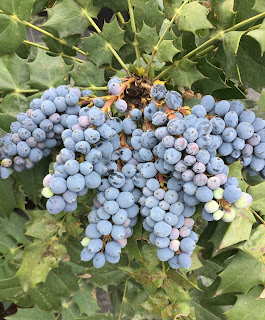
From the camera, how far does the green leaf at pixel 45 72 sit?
2.50 feet

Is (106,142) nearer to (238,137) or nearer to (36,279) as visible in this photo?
(238,137)

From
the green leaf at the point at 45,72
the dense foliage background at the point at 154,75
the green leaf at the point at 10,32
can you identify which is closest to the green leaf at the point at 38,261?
the dense foliage background at the point at 154,75

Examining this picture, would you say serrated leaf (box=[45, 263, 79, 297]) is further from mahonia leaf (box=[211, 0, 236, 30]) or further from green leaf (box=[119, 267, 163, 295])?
mahonia leaf (box=[211, 0, 236, 30])

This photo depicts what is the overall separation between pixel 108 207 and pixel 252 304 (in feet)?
1.51

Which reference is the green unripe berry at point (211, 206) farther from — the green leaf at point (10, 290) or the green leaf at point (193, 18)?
the green leaf at point (10, 290)

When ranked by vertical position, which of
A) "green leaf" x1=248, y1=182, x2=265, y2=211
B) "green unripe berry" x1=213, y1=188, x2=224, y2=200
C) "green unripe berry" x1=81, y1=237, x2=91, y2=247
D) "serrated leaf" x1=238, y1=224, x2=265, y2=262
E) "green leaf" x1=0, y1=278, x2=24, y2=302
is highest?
"green unripe berry" x1=213, y1=188, x2=224, y2=200

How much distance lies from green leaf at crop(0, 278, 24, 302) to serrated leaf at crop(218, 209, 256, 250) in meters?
0.70

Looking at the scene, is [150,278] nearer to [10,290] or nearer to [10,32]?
[10,290]

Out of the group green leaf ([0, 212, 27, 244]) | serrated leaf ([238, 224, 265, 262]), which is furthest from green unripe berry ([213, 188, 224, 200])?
green leaf ([0, 212, 27, 244])

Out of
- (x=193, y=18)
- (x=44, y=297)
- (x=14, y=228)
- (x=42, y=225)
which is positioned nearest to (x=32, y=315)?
(x=44, y=297)

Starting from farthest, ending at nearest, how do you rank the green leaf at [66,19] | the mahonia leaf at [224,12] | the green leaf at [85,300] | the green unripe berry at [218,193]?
the green leaf at [85,300] < the green leaf at [66,19] < the mahonia leaf at [224,12] < the green unripe berry at [218,193]

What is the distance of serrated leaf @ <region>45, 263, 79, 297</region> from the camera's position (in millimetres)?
1026

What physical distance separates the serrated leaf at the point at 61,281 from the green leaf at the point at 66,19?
73 centimetres

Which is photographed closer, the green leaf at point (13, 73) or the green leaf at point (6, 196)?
the green leaf at point (13, 73)
